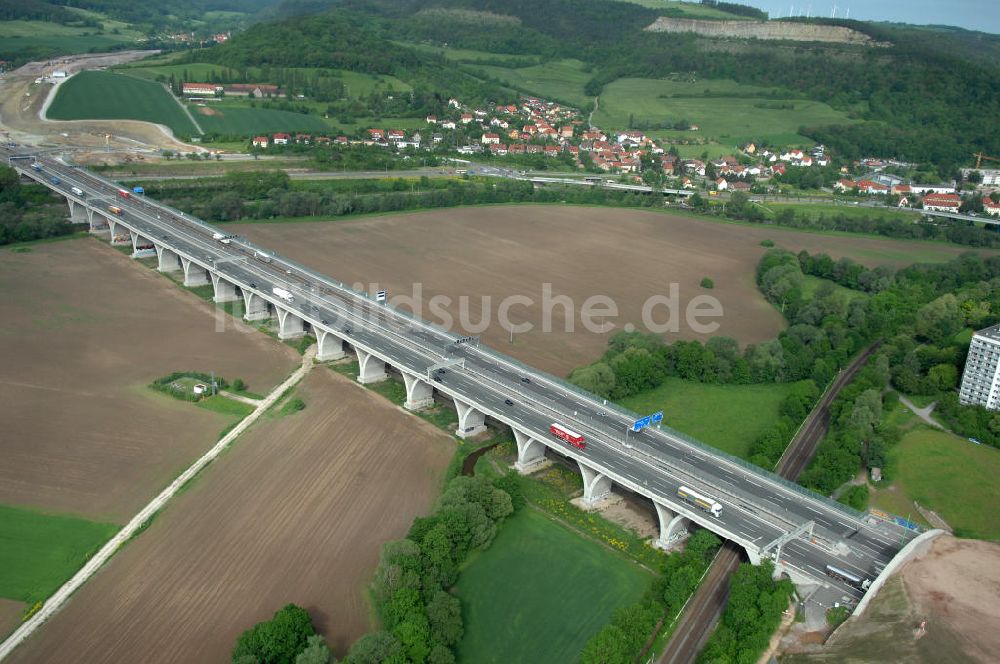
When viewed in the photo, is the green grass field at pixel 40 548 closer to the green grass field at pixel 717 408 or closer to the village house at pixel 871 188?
the green grass field at pixel 717 408

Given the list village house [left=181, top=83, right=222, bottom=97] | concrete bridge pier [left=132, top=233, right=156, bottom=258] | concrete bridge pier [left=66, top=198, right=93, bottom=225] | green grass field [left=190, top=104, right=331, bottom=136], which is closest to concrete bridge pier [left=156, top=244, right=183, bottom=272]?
concrete bridge pier [left=132, top=233, right=156, bottom=258]

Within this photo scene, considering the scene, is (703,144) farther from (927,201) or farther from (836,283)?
(836,283)

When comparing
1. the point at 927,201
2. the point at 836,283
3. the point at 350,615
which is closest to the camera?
the point at 350,615

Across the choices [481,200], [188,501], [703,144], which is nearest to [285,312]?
[188,501]

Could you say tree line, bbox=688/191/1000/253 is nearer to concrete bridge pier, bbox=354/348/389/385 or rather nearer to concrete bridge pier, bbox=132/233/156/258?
concrete bridge pier, bbox=354/348/389/385

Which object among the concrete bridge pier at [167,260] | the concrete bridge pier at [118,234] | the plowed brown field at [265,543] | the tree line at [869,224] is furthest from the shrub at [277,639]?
the tree line at [869,224]

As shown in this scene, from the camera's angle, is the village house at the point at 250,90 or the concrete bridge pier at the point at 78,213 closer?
the concrete bridge pier at the point at 78,213
